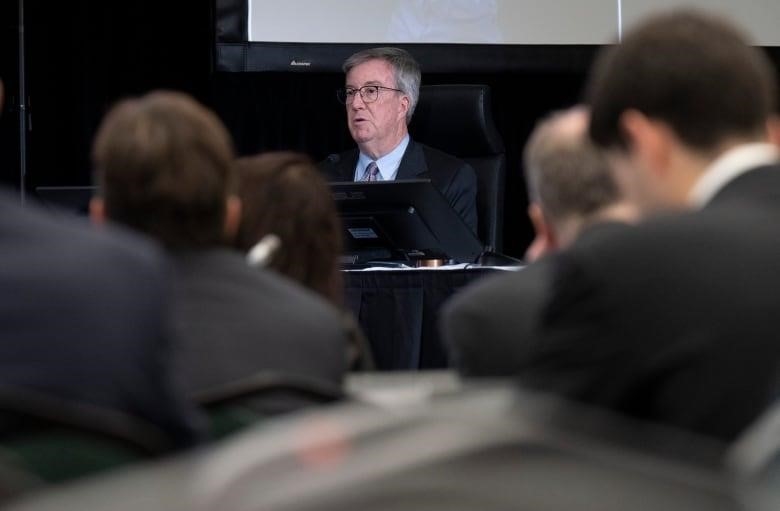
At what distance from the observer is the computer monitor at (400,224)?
3.68 metres

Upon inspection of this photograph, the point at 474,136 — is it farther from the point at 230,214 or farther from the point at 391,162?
the point at 230,214

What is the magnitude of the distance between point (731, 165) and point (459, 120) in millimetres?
3741

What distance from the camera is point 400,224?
12.7 ft

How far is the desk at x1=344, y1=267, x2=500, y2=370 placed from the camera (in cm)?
377

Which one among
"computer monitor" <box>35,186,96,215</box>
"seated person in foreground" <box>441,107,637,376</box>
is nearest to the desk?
"computer monitor" <box>35,186,96,215</box>

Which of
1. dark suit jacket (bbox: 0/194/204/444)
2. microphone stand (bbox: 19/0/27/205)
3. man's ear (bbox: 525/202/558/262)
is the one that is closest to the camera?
dark suit jacket (bbox: 0/194/204/444)

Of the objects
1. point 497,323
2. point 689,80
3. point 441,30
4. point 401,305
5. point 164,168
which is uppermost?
point 441,30

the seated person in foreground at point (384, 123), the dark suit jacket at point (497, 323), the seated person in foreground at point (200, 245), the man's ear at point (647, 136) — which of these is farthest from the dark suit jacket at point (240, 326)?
the seated person in foreground at point (384, 123)

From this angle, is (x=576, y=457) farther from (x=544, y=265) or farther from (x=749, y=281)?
(x=544, y=265)

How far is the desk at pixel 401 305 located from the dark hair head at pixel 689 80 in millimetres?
2265

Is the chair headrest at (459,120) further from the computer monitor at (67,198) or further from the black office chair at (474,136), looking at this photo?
the computer monitor at (67,198)

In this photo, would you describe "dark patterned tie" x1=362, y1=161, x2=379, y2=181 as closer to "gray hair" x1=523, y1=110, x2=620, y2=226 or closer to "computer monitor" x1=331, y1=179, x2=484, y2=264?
"computer monitor" x1=331, y1=179, x2=484, y2=264

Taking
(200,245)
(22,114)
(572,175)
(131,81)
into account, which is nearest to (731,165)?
(572,175)

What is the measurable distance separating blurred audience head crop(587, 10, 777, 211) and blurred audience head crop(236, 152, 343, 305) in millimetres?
613
